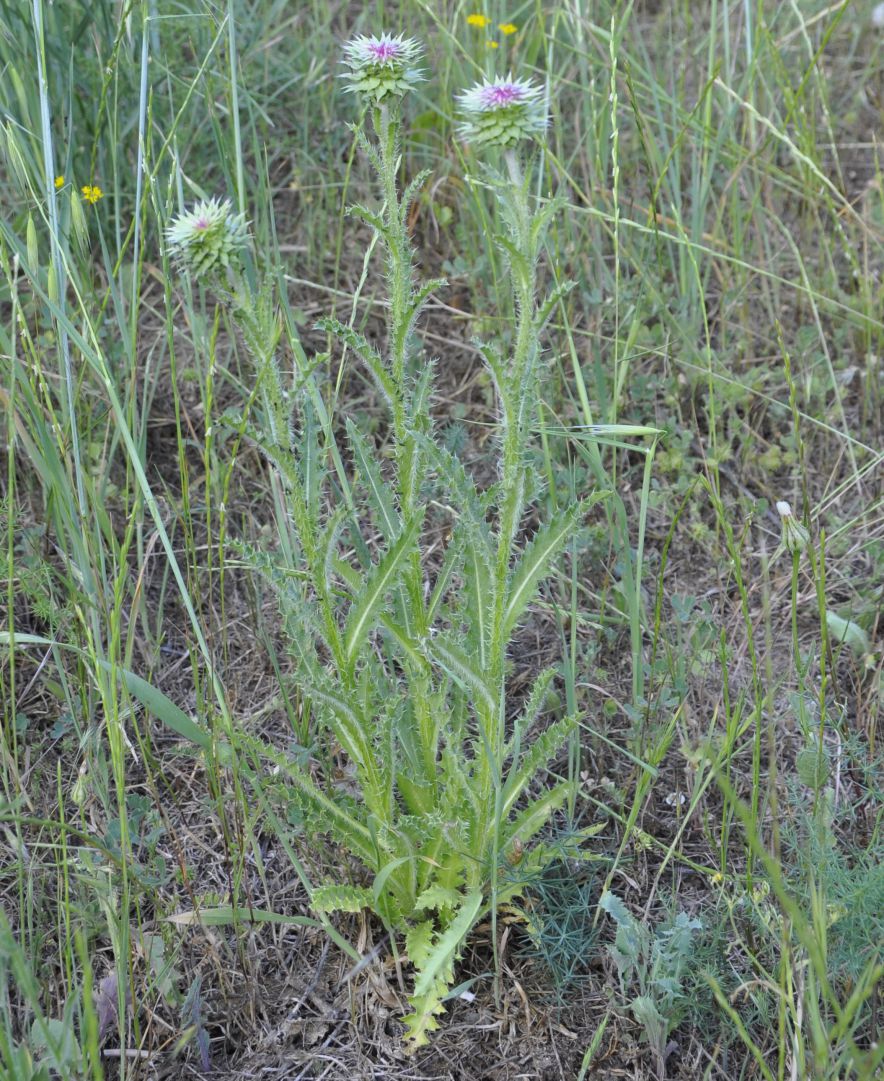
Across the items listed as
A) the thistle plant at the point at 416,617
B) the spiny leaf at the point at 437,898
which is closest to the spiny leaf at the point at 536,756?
the thistle plant at the point at 416,617

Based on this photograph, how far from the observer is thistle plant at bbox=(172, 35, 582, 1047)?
162 cm

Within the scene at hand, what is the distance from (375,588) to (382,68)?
824mm

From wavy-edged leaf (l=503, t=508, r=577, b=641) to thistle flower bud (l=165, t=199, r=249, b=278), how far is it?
2.21 ft

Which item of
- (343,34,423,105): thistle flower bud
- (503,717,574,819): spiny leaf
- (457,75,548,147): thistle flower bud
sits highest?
(343,34,423,105): thistle flower bud

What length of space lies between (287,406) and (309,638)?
0.41m

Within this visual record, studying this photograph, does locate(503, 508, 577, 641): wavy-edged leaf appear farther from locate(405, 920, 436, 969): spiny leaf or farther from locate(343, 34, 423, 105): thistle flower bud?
locate(343, 34, 423, 105): thistle flower bud

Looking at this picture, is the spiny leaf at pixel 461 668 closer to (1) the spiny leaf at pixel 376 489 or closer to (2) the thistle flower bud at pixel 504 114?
(1) the spiny leaf at pixel 376 489

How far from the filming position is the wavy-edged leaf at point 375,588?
1764mm

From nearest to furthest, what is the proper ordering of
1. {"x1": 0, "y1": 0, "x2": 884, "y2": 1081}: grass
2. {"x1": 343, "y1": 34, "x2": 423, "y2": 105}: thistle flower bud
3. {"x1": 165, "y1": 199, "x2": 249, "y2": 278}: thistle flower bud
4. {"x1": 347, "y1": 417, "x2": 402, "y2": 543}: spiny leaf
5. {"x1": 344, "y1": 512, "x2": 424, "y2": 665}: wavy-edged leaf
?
1. {"x1": 165, "y1": 199, "x2": 249, "y2": 278}: thistle flower bud
2. {"x1": 343, "y1": 34, "x2": 423, "y2": 105}: thistle flower bud
3. {"x1": 344, "y1": 512, "x2": 424, "y2": 665}: wavy-edged leaf
4. {"x1": 0, "y1": 0, "x2": 884, "y2": 1081}: grass
5. {"x1": 347, "y1": 417, "x2": 402, "y2": 543}: spiny leaf

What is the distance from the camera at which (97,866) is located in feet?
6.59

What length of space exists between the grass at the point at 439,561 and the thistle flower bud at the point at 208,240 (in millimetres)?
280

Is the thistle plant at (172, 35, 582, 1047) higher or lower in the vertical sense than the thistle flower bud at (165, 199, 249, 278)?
lower

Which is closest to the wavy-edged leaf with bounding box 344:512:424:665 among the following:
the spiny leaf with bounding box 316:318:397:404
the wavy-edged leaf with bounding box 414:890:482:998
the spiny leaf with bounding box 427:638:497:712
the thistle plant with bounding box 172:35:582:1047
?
the thistle plant with bounding box 172:35:582:1047

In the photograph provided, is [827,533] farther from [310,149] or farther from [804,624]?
[310,149]
